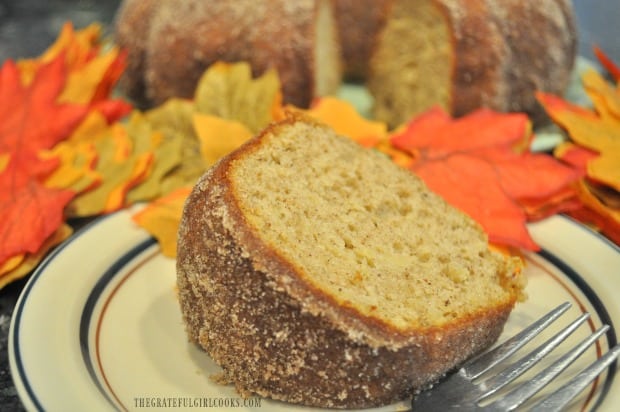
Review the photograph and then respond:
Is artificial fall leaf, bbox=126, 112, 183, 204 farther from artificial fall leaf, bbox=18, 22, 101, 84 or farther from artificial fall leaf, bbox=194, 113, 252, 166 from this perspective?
artificial fall leaf, bbox=18, 22, 101, 84

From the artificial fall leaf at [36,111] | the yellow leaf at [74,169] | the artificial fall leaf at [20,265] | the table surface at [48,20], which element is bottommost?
the table surface at [48,20]

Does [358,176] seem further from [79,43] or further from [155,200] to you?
[79,43]

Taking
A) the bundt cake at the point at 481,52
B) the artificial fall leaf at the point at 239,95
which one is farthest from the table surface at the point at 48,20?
the artificial fall leaf at the point at 239,95

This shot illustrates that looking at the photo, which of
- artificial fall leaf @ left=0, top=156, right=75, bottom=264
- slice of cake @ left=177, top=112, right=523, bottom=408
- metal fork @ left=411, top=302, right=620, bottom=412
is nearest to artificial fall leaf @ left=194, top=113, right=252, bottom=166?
artificial fall leaf @ left=0, top=156, right=75, bottom=264

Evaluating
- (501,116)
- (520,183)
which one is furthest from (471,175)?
(501,116)

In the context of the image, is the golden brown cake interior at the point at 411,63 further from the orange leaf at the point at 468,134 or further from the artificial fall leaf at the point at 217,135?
the artificial fall leaf at the point at 217,135

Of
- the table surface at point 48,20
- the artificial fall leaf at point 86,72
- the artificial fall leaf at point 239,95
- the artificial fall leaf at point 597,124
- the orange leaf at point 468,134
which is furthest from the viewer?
the table surface at point 48,20

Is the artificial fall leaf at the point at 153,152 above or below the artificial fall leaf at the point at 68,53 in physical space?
below

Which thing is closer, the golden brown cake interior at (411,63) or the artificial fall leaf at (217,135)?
the artificial fall leaf at (217,135)
